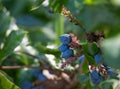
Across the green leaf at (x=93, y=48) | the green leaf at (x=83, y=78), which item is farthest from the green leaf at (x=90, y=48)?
the green leaf at (x=83, y=78)

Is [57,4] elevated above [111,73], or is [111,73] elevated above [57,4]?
[57,4]

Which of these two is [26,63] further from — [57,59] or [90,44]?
[90,44]

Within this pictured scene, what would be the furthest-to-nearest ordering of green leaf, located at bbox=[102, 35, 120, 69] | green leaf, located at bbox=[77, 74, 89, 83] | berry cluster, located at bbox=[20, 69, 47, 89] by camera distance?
1. berry cluster, located at bbox=[20, 69, 47, 89]
2. green leaf, located at bbox=[77, 74, 89, 83]
3. green leaf, located at bbox=[102, 35, 120, 69]

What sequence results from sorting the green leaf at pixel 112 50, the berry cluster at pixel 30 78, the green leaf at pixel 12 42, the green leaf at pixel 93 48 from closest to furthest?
the green leaf at pixel 112 50 < the green leaf at pixel 93 48 < the green leaf at pixel 12 42 < the berry cluster at pixel 30 78

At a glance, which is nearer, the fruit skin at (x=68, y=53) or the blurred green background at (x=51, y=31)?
the blurred green background at (x=51, y=31)

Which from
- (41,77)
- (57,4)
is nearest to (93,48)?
(57,4)

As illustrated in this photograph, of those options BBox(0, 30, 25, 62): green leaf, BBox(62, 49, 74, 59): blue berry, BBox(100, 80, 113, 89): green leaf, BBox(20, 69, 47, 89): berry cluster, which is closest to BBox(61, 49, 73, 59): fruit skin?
BBox(62, 49, 74, 59): blue berry

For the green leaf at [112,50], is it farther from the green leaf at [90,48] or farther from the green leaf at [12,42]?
the green leaf at [12,42]

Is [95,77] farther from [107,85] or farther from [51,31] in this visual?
[51,31]

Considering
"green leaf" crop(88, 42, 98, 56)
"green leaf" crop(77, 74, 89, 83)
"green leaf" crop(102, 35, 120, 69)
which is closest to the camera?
"green leaf" crop(102, 35, 120, 69)

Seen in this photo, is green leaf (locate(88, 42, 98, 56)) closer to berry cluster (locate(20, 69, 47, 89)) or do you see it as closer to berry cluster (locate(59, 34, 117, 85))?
berry cluster (locate(59, 34, 117, 85))

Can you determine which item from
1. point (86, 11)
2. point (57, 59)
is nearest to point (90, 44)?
point (86, 11)
